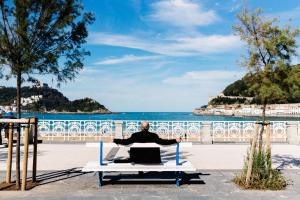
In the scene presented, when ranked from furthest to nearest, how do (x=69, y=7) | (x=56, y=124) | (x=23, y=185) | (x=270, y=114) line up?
(x=270, y=114), (x=56, y=124), (x=69, y=7), (x=23, y=185)

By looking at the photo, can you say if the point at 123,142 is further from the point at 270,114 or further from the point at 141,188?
the point at 270,114

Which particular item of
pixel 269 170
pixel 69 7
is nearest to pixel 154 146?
pixel 269 170

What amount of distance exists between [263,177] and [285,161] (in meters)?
4.77

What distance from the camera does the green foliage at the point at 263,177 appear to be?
Result: 7.88 metres

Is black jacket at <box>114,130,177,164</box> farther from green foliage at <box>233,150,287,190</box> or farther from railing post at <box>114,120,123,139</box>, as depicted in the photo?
railing post at <box>114,120,123,139</box>

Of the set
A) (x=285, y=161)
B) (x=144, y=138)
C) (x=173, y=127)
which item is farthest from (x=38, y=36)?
(x=173, y=127)

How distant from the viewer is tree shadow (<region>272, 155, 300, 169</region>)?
1141 cm

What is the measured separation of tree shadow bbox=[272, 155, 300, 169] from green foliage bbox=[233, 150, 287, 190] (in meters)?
3.11

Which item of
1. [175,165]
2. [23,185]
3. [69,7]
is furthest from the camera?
[69,7]

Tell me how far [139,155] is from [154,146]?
577mm

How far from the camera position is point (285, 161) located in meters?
12.4

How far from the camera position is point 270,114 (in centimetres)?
15050

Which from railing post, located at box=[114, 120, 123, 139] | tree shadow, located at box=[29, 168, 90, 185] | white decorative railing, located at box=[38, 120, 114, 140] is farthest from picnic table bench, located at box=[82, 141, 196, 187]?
white decorative railing, located at box=[38, 120, 114, 140]

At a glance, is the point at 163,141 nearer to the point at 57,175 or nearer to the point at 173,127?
the point at 57,175
